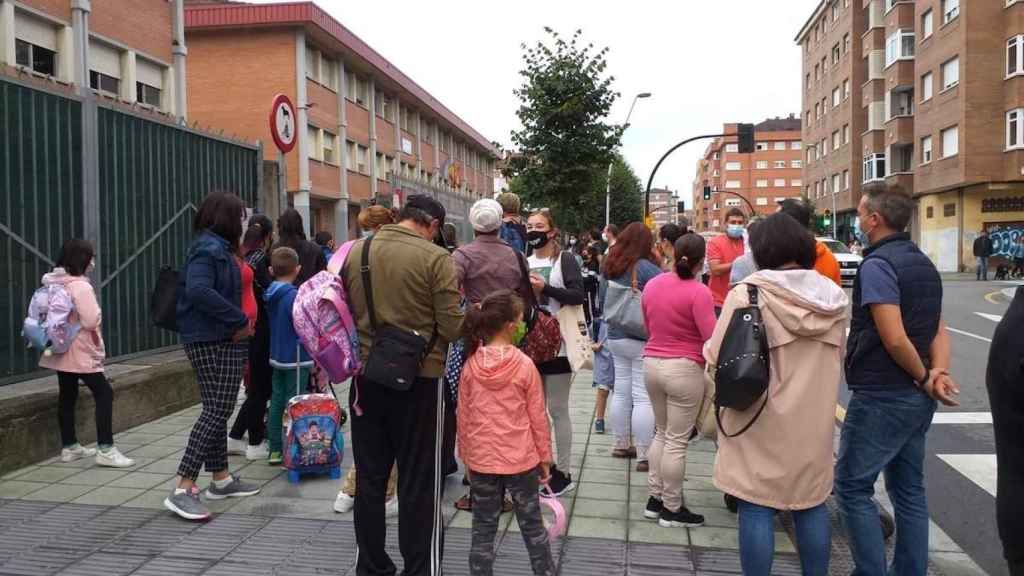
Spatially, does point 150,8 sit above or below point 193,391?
above

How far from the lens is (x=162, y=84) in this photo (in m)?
15.7

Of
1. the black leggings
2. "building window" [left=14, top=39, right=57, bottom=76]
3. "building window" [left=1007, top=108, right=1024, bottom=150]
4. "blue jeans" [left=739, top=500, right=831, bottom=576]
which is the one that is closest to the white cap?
"blue jeans" [left=739, top=500, right=831, bottom=576]

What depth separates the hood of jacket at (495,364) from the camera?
361 cm

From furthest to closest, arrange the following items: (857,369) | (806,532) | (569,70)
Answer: (569,70), (857,369), (806,532)

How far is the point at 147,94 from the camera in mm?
15305

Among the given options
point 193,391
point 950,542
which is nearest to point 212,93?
point 193,391

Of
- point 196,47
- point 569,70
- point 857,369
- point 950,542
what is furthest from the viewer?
point 196,47

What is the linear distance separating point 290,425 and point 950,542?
413 centimetres

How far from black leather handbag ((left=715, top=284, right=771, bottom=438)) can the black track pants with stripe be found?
133 cm

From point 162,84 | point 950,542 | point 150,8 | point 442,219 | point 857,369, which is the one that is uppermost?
point 150,8

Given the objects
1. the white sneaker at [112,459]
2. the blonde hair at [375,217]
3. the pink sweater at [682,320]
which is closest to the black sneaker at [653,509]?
the pink sweater at [682,320]

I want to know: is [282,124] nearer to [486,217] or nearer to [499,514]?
[486,217]

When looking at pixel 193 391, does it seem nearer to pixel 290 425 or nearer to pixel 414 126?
pixel 290 425

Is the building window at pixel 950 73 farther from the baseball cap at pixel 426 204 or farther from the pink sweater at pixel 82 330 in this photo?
the pink sweater at pixel 82 330
